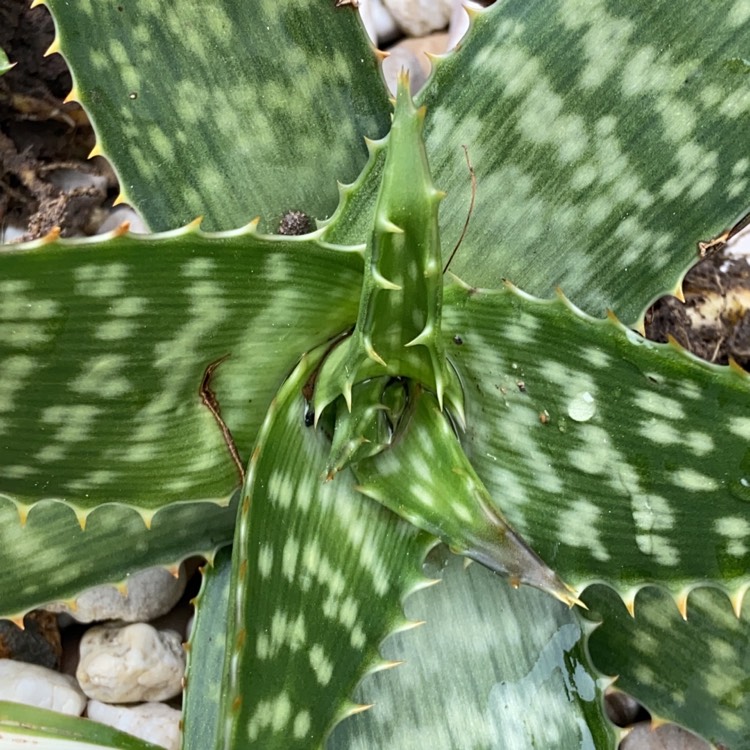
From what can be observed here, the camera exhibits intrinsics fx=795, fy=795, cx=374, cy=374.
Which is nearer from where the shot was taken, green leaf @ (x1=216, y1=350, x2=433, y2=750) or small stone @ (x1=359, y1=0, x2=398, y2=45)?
green leaf @ (x1=216, y1=350, x2=433, y2=750)

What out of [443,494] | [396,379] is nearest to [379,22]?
[396,379]

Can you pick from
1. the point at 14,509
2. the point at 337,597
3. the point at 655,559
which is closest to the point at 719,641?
the point at 655,559

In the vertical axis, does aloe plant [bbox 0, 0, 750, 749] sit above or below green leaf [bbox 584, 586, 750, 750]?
above

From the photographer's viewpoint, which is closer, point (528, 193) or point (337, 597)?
point (337, 597)

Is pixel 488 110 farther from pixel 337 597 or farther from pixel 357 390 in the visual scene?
pixel 337 597

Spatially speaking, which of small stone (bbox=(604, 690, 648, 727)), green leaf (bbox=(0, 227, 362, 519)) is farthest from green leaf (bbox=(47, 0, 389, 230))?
small stone (bbox=(604, 690, 648, 727))

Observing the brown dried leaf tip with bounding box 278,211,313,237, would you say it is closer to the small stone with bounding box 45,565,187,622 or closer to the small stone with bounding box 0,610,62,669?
the small stone with bounding box 45,565,187,622

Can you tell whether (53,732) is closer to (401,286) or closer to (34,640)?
(34,640)
